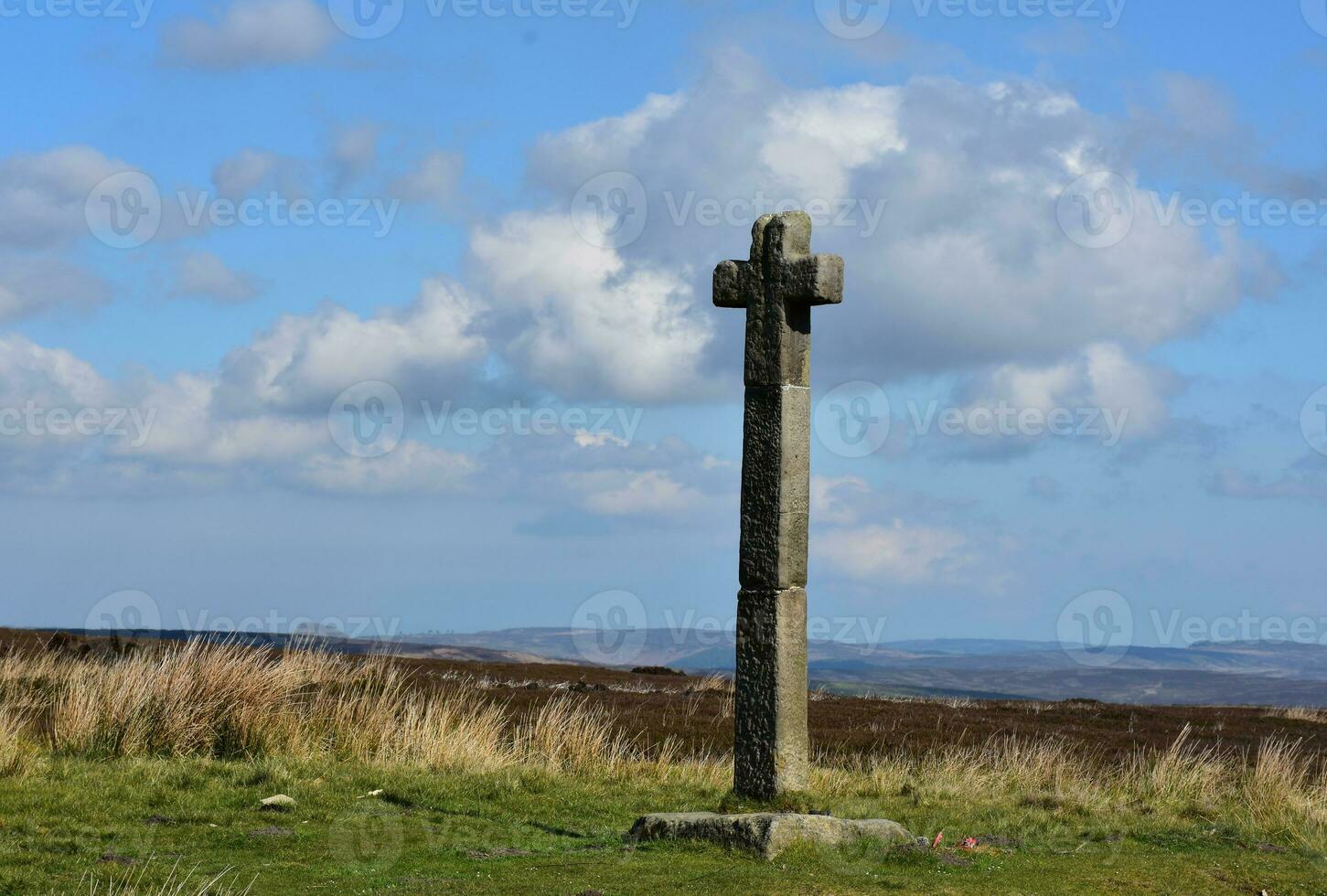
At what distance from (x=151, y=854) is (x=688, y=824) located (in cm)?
383

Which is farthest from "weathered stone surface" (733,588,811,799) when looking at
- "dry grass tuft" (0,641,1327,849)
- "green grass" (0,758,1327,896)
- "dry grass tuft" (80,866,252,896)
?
"dry grass tuft" (80,866,252,896)

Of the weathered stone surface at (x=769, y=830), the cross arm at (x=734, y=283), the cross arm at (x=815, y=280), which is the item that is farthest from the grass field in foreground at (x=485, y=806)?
the cross arm at (x=734, y=283)

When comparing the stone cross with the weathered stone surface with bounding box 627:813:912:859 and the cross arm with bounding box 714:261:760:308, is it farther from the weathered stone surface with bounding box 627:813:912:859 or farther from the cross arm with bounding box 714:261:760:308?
the weathered stone surface with bounding box 627:813:912:859

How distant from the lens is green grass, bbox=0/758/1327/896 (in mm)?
9680

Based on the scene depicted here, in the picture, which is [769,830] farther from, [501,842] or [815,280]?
[815,280]

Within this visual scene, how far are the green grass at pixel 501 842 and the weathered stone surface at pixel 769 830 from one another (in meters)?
0.13

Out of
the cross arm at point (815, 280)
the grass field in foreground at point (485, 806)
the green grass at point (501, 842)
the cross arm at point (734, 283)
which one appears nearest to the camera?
the green grass at point (501, 842)

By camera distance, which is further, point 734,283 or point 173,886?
point 734,283

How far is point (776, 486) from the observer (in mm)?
12914

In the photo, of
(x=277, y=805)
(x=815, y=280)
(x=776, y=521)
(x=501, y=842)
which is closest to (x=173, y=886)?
(x=501, y=842)

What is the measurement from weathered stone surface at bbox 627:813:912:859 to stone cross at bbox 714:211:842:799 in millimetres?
1851

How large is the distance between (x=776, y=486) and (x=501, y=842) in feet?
12.6

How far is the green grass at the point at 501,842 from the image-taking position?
968cm

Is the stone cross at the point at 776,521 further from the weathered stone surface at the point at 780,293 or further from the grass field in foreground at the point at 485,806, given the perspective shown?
the grass field in foreground at the point at 485,806
